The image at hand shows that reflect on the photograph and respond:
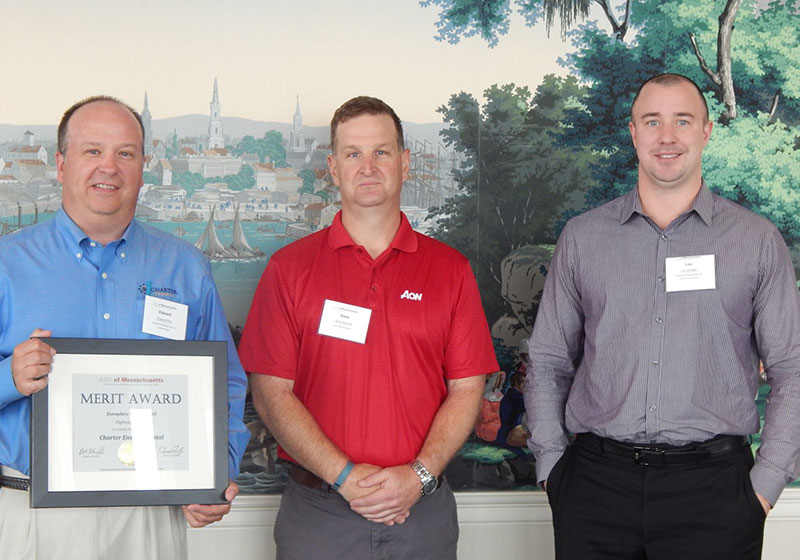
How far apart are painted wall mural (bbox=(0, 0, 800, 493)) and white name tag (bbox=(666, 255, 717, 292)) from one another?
100 centimetres

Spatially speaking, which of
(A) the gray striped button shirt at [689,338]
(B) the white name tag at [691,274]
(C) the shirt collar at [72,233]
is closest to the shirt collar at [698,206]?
(A) the gray striped button shirt at [689,338]

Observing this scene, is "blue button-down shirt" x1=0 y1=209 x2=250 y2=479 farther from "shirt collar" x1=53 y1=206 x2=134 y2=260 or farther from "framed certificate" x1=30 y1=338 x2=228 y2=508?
"framed certificate" x1=30 y1=338 x2=228 y2=508

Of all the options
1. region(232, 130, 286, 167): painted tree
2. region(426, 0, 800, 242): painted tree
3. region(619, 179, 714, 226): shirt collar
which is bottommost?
region(619, 179, 714, 226): shirt collar

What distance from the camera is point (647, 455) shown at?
258cm

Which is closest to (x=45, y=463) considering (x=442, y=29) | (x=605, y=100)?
(x=442, y=29)

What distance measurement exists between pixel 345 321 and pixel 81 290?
819mm

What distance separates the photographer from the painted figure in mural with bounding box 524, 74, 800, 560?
2557 mm

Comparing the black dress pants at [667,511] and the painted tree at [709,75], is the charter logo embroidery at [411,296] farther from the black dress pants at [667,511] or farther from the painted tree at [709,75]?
the painted tree at [709,75]

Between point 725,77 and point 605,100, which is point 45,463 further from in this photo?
point 725,77

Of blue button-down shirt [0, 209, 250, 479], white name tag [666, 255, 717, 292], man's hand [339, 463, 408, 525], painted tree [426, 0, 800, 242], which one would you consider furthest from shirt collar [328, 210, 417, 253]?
painted tree [426, 0, 800, 242]

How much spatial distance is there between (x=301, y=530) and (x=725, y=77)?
2609mm

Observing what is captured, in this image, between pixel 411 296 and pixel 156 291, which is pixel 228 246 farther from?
pixel 156 291

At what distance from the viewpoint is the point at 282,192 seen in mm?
3523

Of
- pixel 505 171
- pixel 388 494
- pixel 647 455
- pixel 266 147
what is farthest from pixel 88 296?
pixel 505 171
